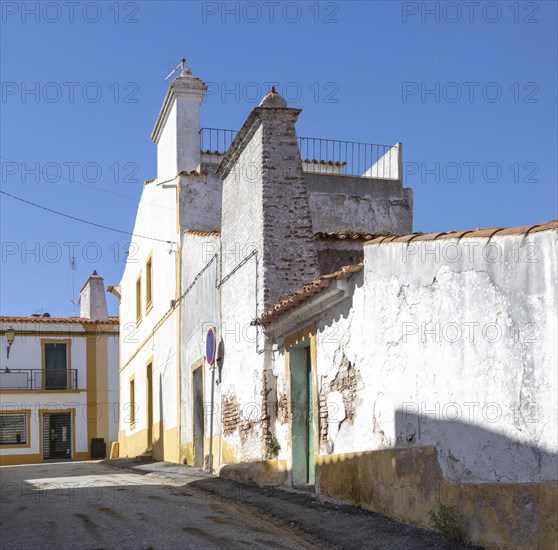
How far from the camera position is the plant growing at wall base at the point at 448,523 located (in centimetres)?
783

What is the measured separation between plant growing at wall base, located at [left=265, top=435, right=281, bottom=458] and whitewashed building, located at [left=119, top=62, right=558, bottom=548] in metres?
0.03

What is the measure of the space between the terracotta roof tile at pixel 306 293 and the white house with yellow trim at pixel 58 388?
972 inches

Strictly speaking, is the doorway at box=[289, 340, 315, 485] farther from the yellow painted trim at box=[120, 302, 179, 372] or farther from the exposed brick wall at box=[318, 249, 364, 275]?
the yellow painted trim at box=[120, 302, 179, 372]

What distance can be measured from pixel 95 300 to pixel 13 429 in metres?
6.21


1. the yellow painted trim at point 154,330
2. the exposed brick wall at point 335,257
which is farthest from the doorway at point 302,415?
the yellow painted trim at point 154,330

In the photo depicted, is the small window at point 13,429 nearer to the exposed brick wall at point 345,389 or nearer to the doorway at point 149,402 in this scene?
the doorway at point 149,402

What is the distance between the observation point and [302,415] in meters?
12.7

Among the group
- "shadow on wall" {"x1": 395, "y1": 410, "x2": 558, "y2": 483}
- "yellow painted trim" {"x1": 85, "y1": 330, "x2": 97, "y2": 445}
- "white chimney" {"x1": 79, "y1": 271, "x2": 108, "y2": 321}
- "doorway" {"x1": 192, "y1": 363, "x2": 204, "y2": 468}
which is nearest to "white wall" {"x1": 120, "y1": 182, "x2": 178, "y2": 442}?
"doorway" {"x1": 192, "y1": 363, "x2": 204, "y2": 468}

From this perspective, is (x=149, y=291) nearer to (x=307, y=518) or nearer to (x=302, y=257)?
(x=302, y=257)

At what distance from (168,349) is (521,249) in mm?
14955

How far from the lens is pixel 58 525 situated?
30.6ft

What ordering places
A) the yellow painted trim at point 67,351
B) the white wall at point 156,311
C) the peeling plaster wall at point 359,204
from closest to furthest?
the peeling plaster wall at point 359,204, the white wall at point 156,311, the yellow painted trim at point 67,351

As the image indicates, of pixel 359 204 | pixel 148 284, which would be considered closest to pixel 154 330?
pixel 148 284

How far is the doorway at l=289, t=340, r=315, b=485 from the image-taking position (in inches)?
490
